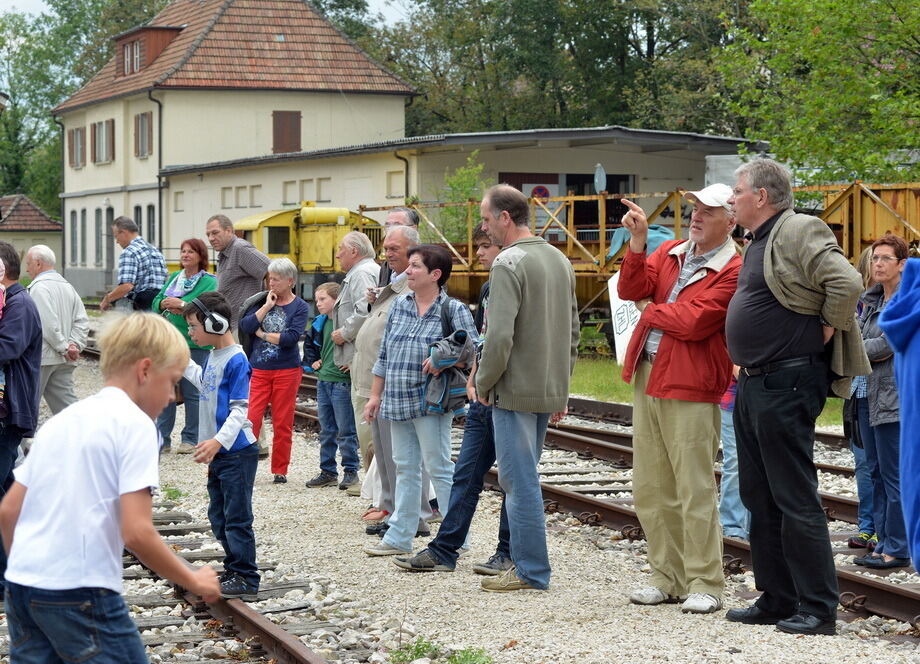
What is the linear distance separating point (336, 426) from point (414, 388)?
3.02 metres

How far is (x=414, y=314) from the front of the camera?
311 inches

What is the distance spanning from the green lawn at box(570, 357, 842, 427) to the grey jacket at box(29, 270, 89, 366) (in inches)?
268

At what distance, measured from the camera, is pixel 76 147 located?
58438 mm

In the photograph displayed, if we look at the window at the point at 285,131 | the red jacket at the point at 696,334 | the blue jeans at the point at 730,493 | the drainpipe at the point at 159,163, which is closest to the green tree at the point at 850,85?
the blue jeans at the point at 730,493

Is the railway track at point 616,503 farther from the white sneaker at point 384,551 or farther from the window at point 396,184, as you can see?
the window at point 396,184

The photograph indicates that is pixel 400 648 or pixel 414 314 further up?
pixel 414 314

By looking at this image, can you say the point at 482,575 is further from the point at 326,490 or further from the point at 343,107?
the point at 343,107

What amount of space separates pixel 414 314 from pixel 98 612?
4.56 m

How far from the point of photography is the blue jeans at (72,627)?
3.44 m

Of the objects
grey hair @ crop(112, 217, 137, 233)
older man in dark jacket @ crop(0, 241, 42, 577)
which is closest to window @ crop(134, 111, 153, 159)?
grey hair @ crop(112, 217, 137, 233)

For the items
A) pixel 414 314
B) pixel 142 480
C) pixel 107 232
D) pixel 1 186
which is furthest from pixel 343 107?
pixel 142 480

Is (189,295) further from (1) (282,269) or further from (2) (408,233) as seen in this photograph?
(2) (408,233)

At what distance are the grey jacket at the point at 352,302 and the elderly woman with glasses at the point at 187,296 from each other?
1.77m

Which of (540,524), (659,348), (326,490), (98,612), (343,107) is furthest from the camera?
(343,107)
